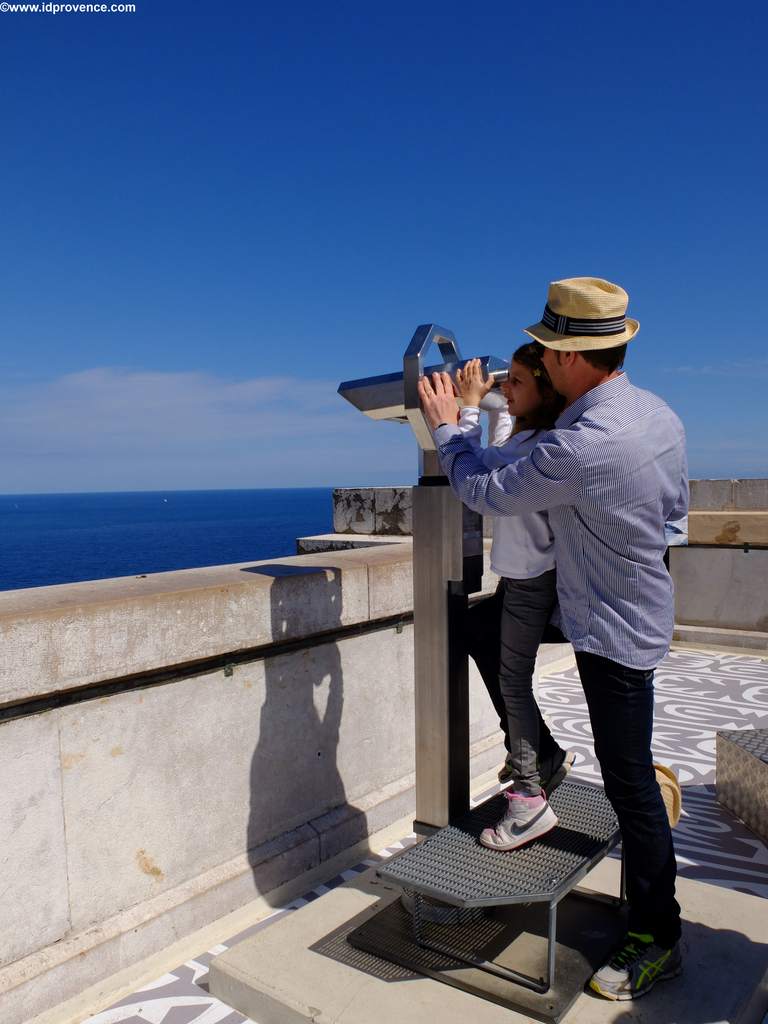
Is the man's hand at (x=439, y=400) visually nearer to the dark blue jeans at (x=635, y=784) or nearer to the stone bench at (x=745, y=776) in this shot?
the dark blue jeans at (x=635, y=784)

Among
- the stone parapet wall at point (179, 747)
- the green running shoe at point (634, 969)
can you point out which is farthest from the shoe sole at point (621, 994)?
the stone parapet wall at point (179, 747)

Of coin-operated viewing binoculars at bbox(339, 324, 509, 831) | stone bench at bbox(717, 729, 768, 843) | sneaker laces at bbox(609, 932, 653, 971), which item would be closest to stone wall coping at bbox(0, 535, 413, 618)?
coin-operated viewing binoculars at bbox(339, 324, 509, 831)

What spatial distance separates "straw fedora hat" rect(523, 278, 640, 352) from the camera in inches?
93.0

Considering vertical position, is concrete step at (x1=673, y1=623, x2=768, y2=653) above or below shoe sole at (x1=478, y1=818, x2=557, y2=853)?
below

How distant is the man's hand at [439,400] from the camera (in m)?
2.63

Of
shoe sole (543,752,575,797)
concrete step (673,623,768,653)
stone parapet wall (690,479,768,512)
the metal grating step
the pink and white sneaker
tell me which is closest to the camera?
the metal grating step

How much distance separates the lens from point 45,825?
9.01 feet

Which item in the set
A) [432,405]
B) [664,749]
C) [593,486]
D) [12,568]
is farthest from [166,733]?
[12,568]

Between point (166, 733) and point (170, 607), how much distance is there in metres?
0.49

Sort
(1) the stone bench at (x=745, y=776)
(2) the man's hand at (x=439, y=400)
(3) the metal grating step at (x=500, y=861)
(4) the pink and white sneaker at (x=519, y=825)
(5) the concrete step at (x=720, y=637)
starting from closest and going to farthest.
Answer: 1. (3) the metal grating step at (x=500, y=861)
2. (2) the man's hand at (x=439, y=400)
3. (4) the pink and white sneaker at (x=519, y=825)
4. (1) the stone bench at (x=745, y=776)
5. (5) the concrete step at (x=720, y=637)

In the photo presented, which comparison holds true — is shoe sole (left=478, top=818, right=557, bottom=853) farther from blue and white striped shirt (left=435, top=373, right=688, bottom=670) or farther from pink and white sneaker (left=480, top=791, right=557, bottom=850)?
blue and white striped shirt (left=435, top=373, right=688, bottom=670)

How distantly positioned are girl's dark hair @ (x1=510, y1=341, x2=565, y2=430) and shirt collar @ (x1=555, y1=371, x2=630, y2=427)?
221 millimetres

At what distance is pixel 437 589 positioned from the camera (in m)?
2.94

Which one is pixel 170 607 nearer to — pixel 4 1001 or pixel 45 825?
pixel 45 825
